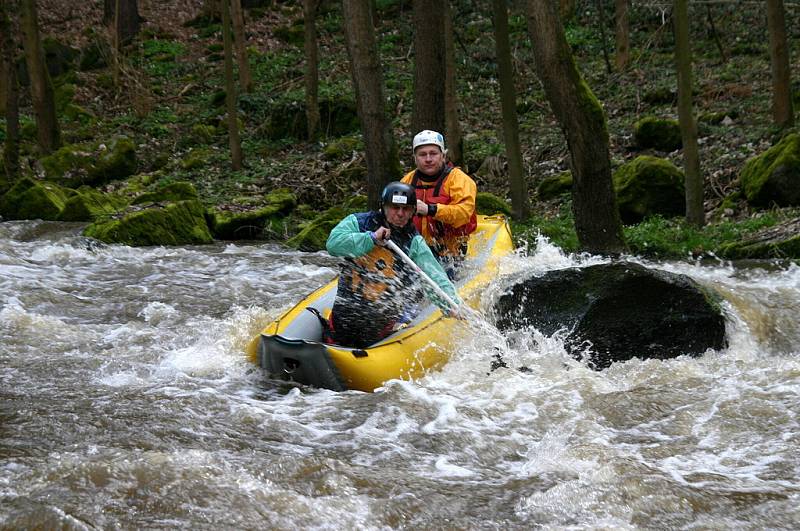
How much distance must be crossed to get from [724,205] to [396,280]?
5.91m

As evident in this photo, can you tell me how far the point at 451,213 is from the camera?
23.0 feet

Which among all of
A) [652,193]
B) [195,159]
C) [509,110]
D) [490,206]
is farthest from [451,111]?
[195,159]

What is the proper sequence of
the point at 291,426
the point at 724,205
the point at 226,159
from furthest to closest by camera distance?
the point at 226,159, the point at 724,205, the point at 291,426

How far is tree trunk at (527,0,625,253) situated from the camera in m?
7.76

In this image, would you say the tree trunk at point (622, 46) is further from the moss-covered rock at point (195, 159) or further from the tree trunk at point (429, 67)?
the tree trunk at point (429, 67)

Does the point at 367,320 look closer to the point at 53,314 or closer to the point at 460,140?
the point at 53,314

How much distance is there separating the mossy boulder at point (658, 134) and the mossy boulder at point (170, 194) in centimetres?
697

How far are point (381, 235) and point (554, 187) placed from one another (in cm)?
712

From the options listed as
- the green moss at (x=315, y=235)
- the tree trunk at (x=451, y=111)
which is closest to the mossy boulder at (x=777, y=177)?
the tree trunk at (x=451, y=111)

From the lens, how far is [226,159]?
16922 mm

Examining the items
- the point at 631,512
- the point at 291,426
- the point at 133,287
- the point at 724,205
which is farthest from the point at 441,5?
the point at 631,512

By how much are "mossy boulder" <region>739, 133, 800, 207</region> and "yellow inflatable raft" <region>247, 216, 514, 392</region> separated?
199 inches

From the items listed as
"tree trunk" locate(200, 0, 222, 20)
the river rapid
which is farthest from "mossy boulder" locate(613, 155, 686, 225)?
"tree trunk" locate(200, 0, 222, 20)

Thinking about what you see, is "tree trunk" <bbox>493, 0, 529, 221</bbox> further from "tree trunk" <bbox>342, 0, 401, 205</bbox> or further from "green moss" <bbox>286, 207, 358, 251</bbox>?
"green moss" <bbox>286, 207, 358, 251</bbox>
